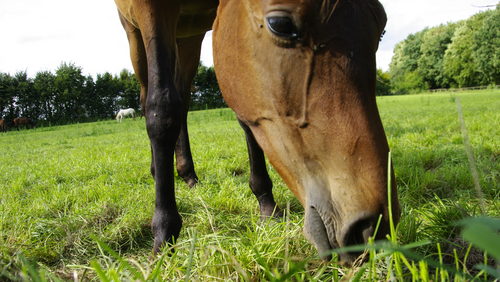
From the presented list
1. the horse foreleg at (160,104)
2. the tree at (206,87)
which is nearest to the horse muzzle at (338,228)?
the horse foreleg at (160,104)

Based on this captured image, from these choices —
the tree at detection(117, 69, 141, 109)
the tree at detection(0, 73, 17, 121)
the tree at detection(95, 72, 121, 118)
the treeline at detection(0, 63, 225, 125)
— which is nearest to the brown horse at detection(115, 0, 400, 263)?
the treeline at detection(0, 63, 225, 125)

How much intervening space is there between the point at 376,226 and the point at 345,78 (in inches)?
23.1

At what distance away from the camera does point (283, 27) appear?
1222mm

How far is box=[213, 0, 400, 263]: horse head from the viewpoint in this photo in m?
1.05

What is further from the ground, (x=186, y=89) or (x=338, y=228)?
(x=186, y=89)

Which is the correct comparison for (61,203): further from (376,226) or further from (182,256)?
(376,226)

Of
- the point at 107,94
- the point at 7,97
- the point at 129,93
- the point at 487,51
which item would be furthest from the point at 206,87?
the point at 487,51

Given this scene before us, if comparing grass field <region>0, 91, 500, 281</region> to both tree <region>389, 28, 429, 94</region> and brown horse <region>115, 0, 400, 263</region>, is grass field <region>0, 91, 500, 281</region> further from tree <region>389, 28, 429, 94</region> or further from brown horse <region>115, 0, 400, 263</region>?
tree <region>389, 28, 429, 94</region>

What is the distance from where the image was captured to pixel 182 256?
1261 millimetres

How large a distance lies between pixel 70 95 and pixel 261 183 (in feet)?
136

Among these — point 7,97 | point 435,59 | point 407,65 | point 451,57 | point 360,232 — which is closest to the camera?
point 360,232

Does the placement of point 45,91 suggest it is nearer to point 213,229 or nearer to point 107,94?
point 107,94

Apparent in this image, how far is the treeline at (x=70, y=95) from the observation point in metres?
33.0

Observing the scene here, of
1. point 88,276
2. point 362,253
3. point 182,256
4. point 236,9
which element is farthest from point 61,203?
point 362,253
